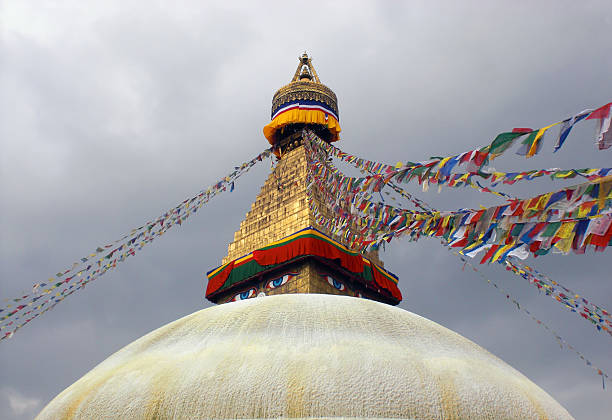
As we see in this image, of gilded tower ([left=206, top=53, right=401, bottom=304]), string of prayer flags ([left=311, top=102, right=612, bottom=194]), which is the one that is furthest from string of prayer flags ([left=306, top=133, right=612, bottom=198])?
gilded tower ([left=206, top=53, right=401, bottom=304])

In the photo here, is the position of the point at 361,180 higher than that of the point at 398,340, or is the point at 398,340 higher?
the point at 361,180

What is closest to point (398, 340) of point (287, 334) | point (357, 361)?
point (357, 361)

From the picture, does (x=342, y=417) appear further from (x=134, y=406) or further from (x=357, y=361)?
(x=134, y=406)

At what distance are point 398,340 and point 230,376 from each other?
4.21 ft

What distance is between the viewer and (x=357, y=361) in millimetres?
2871

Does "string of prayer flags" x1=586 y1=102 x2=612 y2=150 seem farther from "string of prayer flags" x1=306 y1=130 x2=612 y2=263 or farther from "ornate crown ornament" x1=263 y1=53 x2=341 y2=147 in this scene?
"ornate crown ornament" x1=263 y1=53 x2=341 y2=147

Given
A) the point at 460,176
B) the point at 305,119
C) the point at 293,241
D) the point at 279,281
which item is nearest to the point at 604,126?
the point at 460,176

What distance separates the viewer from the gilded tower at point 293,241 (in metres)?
10.2

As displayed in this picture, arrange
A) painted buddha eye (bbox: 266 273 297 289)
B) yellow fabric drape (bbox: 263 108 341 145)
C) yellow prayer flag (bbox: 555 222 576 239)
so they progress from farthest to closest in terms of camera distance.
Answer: yellow fabric drape (bbox: 263 108 341 145)
painted buddha eye (bbox: 266 273 297 289)
yellow prayer flag (bbox: 555 222 576 239)

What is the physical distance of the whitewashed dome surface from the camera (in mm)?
2680

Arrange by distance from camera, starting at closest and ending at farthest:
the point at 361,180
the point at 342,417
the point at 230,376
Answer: the point at 342,417 → the point at 230,376 → the point at 361,180

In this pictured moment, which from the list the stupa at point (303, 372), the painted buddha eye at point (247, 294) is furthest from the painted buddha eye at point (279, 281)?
the stupa at point (303, 372)

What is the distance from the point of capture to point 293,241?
1030 centimetres

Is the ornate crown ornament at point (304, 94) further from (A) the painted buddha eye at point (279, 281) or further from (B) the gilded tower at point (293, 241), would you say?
(A) the painted buddha eye at point (279, 281)
